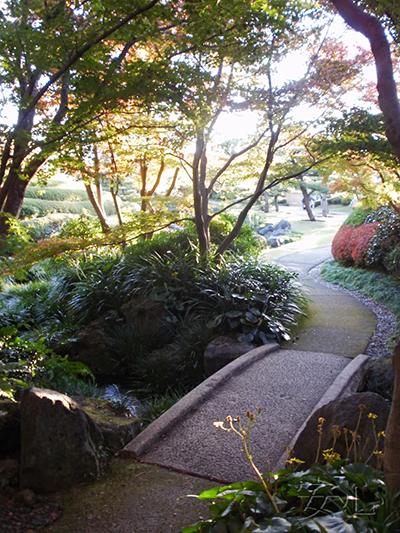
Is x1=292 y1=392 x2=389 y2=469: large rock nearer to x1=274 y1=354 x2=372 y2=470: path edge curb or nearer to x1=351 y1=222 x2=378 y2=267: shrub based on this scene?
x1=274 y1=354 x2=372 y2=470: path edge curb

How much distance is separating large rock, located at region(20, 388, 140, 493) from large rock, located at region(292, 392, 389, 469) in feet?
4.71

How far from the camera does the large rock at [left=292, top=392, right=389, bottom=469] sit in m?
2.43

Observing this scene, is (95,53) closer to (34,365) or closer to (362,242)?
(34,365)

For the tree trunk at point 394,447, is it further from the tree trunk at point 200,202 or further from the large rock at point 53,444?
the tree trunk at point 200,202

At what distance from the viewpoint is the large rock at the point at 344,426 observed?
2.43 m

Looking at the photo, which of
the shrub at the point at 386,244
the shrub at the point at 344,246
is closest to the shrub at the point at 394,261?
the shrub at the point at 386,244

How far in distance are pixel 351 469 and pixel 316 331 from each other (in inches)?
176

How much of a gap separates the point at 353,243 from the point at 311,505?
9100mm

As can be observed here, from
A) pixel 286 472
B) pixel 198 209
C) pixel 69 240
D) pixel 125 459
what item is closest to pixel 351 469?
pixel 286 472

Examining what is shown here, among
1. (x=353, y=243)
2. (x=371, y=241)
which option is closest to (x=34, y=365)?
(x=371, y=241)

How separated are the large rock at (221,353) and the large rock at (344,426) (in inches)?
105

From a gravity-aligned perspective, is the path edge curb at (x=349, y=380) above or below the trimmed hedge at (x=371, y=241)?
below

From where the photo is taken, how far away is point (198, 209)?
24.8 ft

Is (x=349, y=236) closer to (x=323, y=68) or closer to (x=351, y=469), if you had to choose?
(x=323, y=68)
